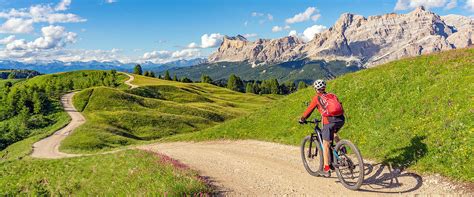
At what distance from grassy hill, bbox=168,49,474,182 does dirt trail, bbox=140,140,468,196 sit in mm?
1089

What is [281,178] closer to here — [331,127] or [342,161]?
[342,161]

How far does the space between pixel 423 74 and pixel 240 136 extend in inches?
598

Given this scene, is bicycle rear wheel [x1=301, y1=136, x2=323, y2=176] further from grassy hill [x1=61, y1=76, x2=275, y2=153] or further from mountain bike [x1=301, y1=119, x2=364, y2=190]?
grassy hill [x1=61, y1=76, x2=275, y2=153]

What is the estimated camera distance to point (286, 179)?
15.1 m

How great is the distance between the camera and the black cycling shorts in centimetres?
1334

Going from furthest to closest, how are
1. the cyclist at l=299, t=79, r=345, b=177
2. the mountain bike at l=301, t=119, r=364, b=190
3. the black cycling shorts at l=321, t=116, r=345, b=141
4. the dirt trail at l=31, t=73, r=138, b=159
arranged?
the dirt trail at l=31, t=73, r=138, b=159, the black cycling shorts at l=321, t=116, r=345, b=141, the cyclist at l=299, t=79, r=345, b=177, the mountain bike at l=301, t=119, r=364, b=190

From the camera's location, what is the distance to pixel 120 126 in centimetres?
6475

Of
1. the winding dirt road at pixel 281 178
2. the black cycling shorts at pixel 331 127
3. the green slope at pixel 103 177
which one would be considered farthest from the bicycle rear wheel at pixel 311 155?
the green slope at pixel 103 177

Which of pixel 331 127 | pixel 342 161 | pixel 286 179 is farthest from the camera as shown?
pixel 286 179

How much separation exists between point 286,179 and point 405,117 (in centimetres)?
944

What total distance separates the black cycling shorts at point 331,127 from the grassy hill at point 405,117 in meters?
4.24

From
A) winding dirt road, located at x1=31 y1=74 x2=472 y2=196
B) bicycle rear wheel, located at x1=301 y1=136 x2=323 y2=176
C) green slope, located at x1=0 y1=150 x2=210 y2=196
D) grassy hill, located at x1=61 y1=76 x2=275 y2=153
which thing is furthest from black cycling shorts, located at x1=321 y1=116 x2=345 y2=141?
grassy hill, located at x1=61 y1=76 x2=275 y2=153

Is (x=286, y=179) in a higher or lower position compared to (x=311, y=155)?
lower

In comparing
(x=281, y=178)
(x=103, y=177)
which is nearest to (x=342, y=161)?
(x=281, y=178)
